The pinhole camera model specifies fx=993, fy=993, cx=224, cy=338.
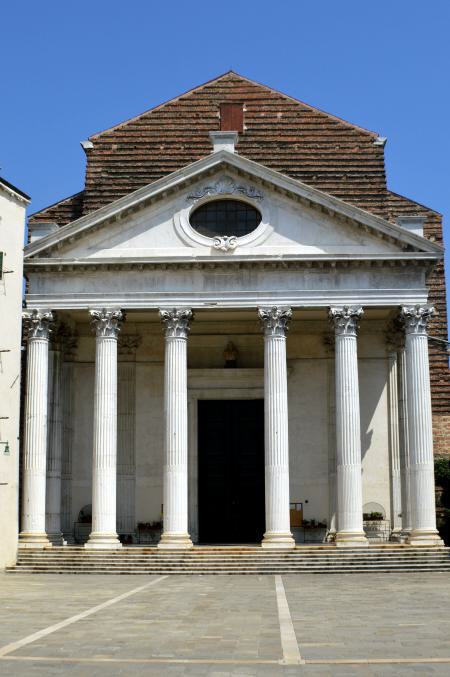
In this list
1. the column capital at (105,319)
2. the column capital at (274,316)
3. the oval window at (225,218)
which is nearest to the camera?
the column capital at (274,316)

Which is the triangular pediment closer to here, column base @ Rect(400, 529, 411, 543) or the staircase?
column base @ Rect(400, 529, 411, 543)

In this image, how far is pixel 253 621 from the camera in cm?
1606

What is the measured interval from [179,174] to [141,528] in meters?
12.4

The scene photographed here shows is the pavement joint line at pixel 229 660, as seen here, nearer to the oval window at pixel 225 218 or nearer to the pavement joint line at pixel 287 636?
the pavement joint line at pixel 287 636

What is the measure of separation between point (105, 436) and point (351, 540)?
8273 millimetres

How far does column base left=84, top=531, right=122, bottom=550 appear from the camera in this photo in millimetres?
30438

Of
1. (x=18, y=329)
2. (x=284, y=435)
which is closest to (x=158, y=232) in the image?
(x=18, y=329)

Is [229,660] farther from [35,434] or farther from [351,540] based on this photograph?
[35,434]

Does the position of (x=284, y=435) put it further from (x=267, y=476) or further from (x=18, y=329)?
(x=18, y=329)

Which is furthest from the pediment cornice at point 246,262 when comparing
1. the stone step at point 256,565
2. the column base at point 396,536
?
the stone step at point 256,565

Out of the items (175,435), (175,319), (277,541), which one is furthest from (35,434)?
(277,541)

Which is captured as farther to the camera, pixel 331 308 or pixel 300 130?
pixel 300 130

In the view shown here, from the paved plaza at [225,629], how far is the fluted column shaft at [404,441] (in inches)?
323

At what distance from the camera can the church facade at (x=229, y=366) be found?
102 ft
